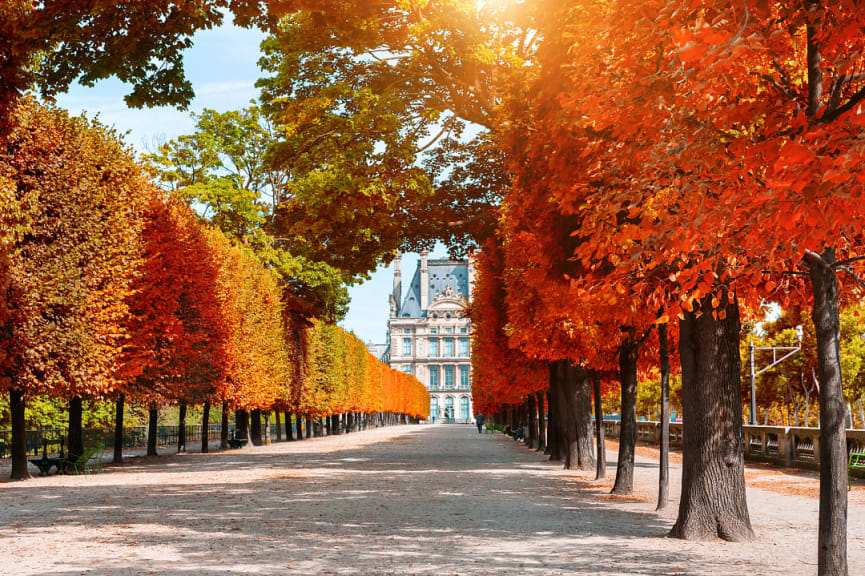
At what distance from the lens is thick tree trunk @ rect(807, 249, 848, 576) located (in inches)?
314

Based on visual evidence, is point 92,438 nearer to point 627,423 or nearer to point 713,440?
point 627,423

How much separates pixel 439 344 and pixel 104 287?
514 ft

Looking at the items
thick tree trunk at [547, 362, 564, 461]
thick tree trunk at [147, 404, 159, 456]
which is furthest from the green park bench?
thick tree trunk at [147, 404, 159, 456]

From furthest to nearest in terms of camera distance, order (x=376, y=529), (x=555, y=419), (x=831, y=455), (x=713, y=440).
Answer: (x=555, y=419) → (x=376, y=529) → (x=713, y=440) → (x=831, y=455)

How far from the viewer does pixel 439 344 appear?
18350 centimetres

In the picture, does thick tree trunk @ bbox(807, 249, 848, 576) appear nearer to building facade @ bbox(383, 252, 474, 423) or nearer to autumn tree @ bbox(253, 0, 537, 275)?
autumn tree @ bbox(253, 0, 537, 275)

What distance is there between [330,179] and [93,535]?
439 inches

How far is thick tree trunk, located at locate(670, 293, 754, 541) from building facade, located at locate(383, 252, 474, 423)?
166447 mm

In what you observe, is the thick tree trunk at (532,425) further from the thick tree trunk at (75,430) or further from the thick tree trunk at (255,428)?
the thick tree trunk at (75,430)

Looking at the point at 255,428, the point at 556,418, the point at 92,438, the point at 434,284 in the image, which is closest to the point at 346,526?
the point at 556,418

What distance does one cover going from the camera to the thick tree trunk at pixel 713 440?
12602 mm

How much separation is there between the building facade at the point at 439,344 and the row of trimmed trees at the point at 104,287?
137515mm

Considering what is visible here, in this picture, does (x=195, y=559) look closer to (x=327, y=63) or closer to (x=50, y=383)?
(x=327, y=63)

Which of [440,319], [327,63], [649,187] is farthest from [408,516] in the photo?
[440,319]
